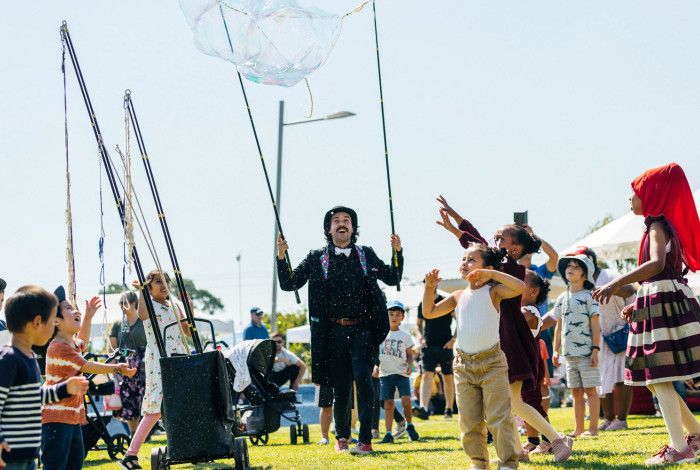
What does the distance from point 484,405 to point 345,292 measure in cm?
263

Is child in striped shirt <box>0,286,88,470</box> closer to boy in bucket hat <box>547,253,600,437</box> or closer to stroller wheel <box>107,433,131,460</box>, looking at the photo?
stroller wheel <box>107,433,131,460</box>

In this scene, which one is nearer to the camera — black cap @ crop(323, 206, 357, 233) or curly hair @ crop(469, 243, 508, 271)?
curly hair @ crop(469, 243, 508, 271)

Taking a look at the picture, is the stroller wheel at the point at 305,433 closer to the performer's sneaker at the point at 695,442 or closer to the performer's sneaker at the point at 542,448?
the performer's sneaker at the point at 542,448

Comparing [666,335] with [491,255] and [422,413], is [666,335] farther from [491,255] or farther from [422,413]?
[422,413]

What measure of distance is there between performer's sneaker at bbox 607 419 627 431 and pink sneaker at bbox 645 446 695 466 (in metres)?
4.30

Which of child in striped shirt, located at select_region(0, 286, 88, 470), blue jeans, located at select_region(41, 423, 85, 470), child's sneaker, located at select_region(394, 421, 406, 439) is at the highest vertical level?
child in striped shirt, located at select_region(0, 286, 88, 470)

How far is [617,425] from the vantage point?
1035 centimetres

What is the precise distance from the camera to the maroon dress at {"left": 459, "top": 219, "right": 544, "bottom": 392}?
6.93m

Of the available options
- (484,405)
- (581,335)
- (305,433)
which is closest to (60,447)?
(484,405)

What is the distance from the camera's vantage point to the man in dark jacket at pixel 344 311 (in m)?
8.45

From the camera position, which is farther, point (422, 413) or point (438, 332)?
→ point (422, 413)

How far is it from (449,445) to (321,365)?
4.43 ft

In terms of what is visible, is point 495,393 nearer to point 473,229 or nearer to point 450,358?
point 473,229

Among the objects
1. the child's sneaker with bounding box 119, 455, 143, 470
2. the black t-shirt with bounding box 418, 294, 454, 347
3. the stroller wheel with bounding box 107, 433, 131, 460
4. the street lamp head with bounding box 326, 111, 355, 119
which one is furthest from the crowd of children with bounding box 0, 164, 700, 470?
the street lamp head with bounding box 326, 111, 355, 119
